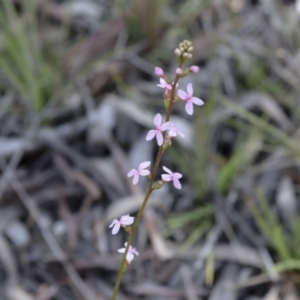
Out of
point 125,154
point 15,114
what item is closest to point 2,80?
point 15,114

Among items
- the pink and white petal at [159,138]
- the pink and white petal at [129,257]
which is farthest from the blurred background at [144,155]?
the pink and white petal at [159,138]

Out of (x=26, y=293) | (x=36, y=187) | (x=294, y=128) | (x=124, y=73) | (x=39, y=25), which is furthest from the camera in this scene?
(x=39, y=25)

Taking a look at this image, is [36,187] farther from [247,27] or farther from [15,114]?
[247,27]

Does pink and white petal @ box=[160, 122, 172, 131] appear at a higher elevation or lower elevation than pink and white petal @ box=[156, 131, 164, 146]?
higher

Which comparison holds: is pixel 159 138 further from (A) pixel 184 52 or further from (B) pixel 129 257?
(B) pixel 129 257

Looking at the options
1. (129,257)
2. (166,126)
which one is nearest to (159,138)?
(166,126)

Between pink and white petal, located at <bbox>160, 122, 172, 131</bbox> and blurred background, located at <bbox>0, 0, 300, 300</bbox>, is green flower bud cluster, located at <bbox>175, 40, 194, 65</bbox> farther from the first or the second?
blurred background, located at <bbox>0, 0, 300, 300</bbox>

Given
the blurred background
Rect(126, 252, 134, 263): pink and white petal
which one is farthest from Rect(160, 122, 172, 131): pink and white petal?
the blurred background

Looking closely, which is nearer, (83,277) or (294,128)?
(83,277)
